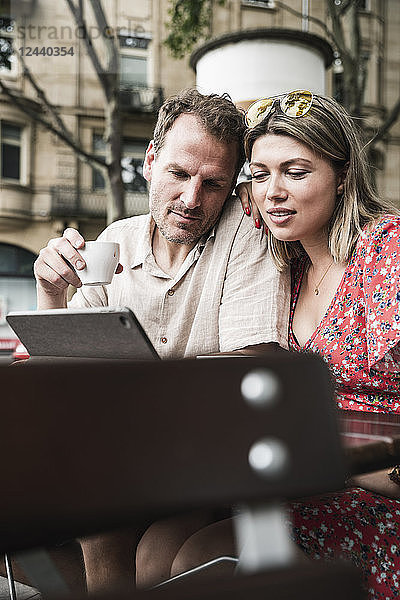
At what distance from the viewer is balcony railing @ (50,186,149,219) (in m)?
17.8

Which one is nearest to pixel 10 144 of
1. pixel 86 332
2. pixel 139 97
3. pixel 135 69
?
pixel 139 97

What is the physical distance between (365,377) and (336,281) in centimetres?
26

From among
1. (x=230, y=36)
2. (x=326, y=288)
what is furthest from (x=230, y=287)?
(x=230, y=36)

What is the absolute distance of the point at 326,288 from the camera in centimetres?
189

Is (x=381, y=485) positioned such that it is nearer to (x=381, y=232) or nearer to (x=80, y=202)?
(x=381, y=232)

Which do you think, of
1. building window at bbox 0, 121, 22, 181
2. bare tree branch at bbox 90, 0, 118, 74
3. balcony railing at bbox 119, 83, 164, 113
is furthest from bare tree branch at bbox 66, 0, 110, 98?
balcony railing at bbox 119, 83, 164, 113

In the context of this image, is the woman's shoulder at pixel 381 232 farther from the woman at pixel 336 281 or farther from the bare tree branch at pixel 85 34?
the bare tree branch at pixel 85 34

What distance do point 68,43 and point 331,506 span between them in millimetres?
14299

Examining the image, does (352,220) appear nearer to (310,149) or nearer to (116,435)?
(310,149)

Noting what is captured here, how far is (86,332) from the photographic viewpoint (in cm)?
140

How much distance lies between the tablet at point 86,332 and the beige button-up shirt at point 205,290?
0.58 metres

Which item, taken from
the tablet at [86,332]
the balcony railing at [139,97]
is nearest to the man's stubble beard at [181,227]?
the tablet at [86,332]

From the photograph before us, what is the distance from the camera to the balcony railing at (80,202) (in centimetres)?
1780

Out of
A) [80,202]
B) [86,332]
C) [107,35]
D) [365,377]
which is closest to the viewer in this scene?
[86,332]
